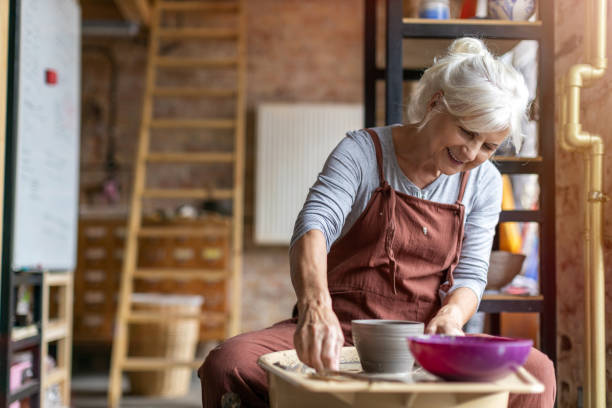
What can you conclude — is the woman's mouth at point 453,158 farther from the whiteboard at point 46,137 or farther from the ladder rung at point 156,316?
the ladder rung at point 156,316

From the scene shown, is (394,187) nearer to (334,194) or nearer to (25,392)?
(334,194)

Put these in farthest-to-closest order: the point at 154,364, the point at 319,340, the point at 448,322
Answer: the point at 154,364 < the point at 448,322 < the point at 319,340

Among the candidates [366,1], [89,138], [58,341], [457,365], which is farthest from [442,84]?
[89,138]

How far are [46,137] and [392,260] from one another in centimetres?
209

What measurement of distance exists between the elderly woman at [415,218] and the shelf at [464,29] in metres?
0.45

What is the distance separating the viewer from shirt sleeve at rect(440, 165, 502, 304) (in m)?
1.72

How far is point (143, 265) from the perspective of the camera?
4.81 meters

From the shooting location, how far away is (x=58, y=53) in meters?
3.31

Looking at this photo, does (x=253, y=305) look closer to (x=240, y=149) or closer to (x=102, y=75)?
(x=240, y=149)

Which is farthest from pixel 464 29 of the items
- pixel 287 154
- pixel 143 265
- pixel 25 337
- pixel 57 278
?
pixel 287 154

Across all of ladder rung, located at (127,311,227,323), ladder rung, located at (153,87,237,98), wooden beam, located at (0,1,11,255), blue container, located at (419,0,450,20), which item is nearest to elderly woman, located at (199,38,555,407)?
blue container, located at (419,0,450,20)

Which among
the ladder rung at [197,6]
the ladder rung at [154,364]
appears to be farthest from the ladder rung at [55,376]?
the ladder rung at [197,6]

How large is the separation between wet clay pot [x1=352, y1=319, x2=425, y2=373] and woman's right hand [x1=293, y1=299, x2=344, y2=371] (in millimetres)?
63

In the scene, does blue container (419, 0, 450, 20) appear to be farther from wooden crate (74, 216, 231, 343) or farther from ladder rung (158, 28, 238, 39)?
ladder rung (158, 28, 238, 39)
